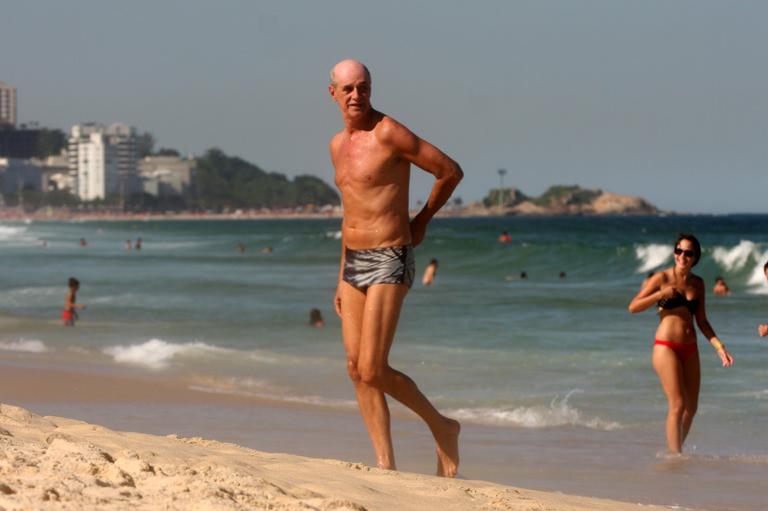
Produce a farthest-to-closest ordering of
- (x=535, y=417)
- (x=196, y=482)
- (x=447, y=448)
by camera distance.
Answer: (x=535, y=417), (x=447, y=448), (x=196, y=482)

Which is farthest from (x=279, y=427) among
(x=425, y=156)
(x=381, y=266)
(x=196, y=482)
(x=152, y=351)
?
(x=152, y=351)

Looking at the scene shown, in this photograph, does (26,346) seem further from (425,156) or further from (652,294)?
(425,156)

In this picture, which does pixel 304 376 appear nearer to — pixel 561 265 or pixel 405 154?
pixel 405 154

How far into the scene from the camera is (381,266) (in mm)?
6527

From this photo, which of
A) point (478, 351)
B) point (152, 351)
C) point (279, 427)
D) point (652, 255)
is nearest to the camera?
point (279, 427)

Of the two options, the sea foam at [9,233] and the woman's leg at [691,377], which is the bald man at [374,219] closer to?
the woman's leg at [691,377]

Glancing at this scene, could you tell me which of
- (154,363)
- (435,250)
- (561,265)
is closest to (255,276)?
(561,265)

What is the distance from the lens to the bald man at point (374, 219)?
6520mm

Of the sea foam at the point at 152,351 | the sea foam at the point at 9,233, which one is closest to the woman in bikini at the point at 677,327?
the sea foam at the point at 152,351

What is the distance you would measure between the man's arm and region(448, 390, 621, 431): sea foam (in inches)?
158

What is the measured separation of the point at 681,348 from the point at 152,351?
8.35 metres

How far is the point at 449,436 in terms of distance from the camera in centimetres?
702

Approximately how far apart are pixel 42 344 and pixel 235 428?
7.98m

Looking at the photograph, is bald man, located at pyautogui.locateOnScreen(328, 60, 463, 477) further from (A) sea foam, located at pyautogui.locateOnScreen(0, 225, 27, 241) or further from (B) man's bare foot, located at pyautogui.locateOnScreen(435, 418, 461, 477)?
(A) sea foam, located at pyautogui.locateOnScreen(0, 225, 27, 241)
